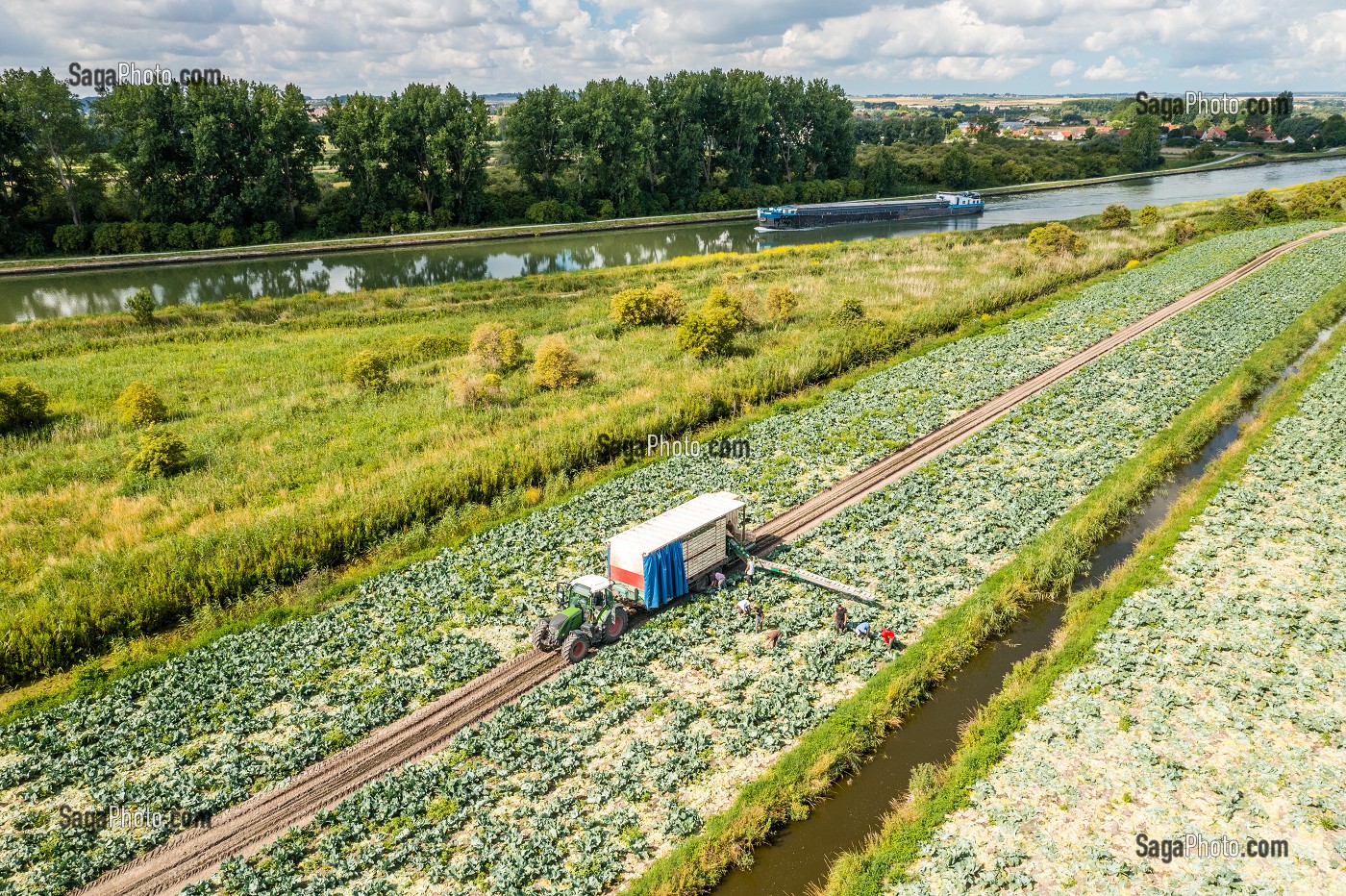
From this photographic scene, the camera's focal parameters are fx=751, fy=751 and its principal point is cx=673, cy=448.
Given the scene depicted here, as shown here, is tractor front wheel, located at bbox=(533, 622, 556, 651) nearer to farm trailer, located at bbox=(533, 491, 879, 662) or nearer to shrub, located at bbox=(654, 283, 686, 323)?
farm trailer, located at bbox=(533, 491, 879, 662)

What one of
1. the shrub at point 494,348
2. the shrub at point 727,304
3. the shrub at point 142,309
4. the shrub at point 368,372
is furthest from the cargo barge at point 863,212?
the shrub at point 368,372

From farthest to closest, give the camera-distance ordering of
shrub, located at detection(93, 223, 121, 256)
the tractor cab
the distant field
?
shrub, located at detection(93, 223, 121, 256), the distant field, the tractor cab

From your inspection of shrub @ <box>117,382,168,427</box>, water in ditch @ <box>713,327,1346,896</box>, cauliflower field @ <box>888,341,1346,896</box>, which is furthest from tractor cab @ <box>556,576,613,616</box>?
shrub @ <box>117,382,168,427</box>

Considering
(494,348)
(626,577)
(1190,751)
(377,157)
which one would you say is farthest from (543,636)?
(377,157)

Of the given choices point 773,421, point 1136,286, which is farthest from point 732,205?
point 773,421

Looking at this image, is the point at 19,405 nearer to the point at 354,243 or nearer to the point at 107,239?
the point at 107,239
